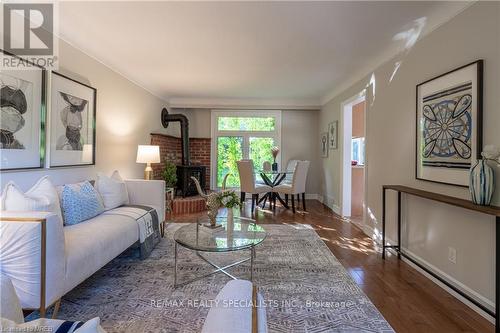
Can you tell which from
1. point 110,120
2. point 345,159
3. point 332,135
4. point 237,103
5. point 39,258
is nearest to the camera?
point 39,258

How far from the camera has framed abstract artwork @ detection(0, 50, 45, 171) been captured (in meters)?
2.14

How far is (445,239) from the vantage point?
7.47 feet

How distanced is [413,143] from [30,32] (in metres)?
3.75

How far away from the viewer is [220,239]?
7.47 feet

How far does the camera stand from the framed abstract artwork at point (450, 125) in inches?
77.2

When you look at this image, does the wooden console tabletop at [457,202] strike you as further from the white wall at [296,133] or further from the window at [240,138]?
the window at [240,138]

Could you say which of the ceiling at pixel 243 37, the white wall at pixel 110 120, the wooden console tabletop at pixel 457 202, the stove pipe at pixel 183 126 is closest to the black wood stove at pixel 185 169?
the stove pipe at pixel 183 126

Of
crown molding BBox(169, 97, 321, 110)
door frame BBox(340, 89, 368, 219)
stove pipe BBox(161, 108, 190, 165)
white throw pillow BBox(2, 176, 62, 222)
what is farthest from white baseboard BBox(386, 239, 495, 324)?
stove pipe BBox(161, 108, 190, 165)

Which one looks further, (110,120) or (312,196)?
(312,196)

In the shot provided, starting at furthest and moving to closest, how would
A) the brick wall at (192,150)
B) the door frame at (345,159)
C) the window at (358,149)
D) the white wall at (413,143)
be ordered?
the window at (358,149) < the brick wall at (192,150) < the door frame at (345,159) < the white wall at (413,143)

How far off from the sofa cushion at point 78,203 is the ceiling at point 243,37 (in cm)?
157

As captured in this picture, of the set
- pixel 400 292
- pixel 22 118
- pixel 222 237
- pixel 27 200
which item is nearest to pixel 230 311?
pixel 222 237

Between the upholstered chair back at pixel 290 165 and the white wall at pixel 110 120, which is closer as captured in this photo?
the white wall at pixel 110 120

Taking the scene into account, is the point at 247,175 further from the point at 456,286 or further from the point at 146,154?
the point at 456,286
